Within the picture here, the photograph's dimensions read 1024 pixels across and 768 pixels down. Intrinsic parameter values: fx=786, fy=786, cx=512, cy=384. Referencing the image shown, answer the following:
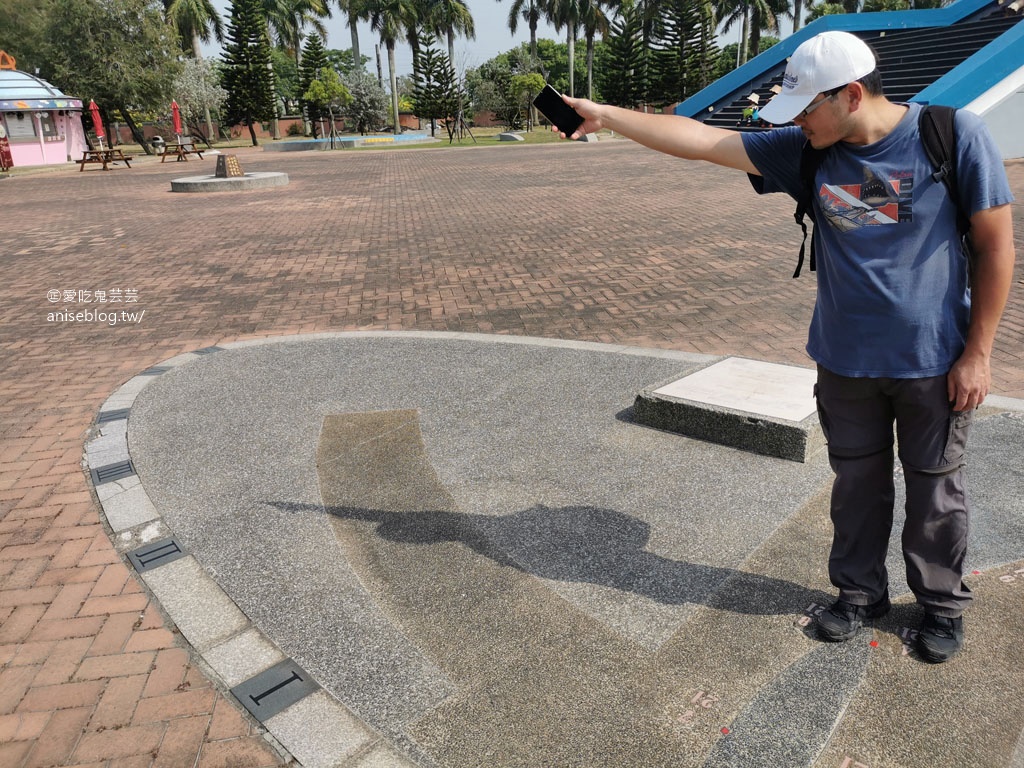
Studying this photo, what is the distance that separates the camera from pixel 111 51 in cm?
3662

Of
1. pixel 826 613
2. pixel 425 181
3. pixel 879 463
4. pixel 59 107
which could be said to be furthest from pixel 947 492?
pixel 59 107

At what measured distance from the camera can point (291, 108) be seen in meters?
81.4

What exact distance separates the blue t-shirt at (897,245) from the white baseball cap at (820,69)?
0.21 metres

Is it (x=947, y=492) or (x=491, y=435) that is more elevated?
(x=947, y=492)

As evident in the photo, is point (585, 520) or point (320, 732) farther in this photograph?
point (585, 520)

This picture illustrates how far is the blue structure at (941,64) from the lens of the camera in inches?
605

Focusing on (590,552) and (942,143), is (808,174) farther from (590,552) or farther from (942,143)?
(590,552)

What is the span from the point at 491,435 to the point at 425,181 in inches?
649

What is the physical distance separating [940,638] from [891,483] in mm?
520

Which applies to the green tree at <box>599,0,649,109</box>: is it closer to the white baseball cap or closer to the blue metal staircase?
the blue metal staircase

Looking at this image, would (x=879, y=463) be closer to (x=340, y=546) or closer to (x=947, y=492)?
(x=947, y=492)

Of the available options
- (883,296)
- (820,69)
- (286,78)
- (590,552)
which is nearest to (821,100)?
(820,69)

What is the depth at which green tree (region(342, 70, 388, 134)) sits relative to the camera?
172 feet

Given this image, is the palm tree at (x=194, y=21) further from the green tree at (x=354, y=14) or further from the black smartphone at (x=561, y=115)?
the black smartphone at (x=561, y=115)
